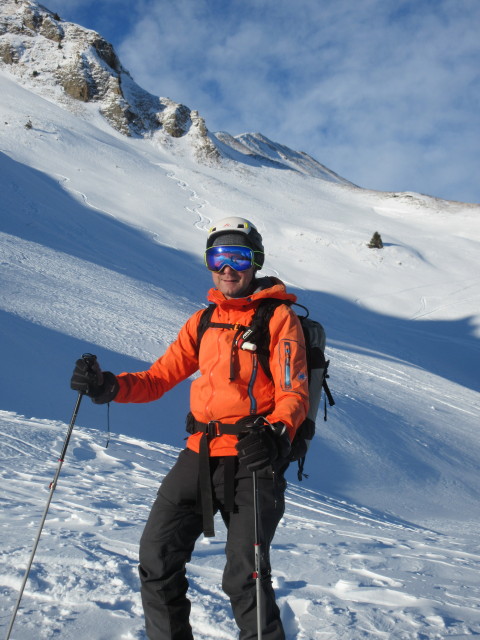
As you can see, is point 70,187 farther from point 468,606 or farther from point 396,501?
point 468,606

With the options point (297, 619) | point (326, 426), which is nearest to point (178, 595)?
point (297, 619)

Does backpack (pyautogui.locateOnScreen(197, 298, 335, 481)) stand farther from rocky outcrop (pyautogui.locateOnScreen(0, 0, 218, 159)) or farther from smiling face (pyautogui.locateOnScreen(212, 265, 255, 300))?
rocky outcrop (pyautogui.locateOnScreen(0, 0, 218, 159))

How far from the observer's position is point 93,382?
2764mm

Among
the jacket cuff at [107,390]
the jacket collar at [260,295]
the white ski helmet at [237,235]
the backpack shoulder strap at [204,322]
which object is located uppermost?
the white ski helmet at [237,235]

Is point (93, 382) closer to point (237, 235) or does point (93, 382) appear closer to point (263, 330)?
point (263, 330)

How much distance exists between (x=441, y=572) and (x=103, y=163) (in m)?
37.2

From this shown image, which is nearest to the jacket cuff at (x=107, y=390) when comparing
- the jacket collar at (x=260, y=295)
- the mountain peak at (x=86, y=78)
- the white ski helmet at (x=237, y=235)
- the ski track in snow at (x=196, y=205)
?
the jacket collar at (x=260, y=295)

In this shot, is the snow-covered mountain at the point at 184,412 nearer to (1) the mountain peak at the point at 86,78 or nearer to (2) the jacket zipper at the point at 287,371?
(2) the jacket zipper at the point at 287,371

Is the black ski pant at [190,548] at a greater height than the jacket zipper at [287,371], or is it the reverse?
the jacket zipper at [287,371]

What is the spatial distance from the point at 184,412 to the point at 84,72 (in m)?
54.4

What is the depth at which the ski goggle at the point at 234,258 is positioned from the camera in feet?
9.57

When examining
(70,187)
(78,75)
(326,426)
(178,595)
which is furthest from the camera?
(78,75)

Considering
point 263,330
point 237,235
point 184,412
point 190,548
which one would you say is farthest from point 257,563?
point 184,412

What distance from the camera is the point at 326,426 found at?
8422mm
